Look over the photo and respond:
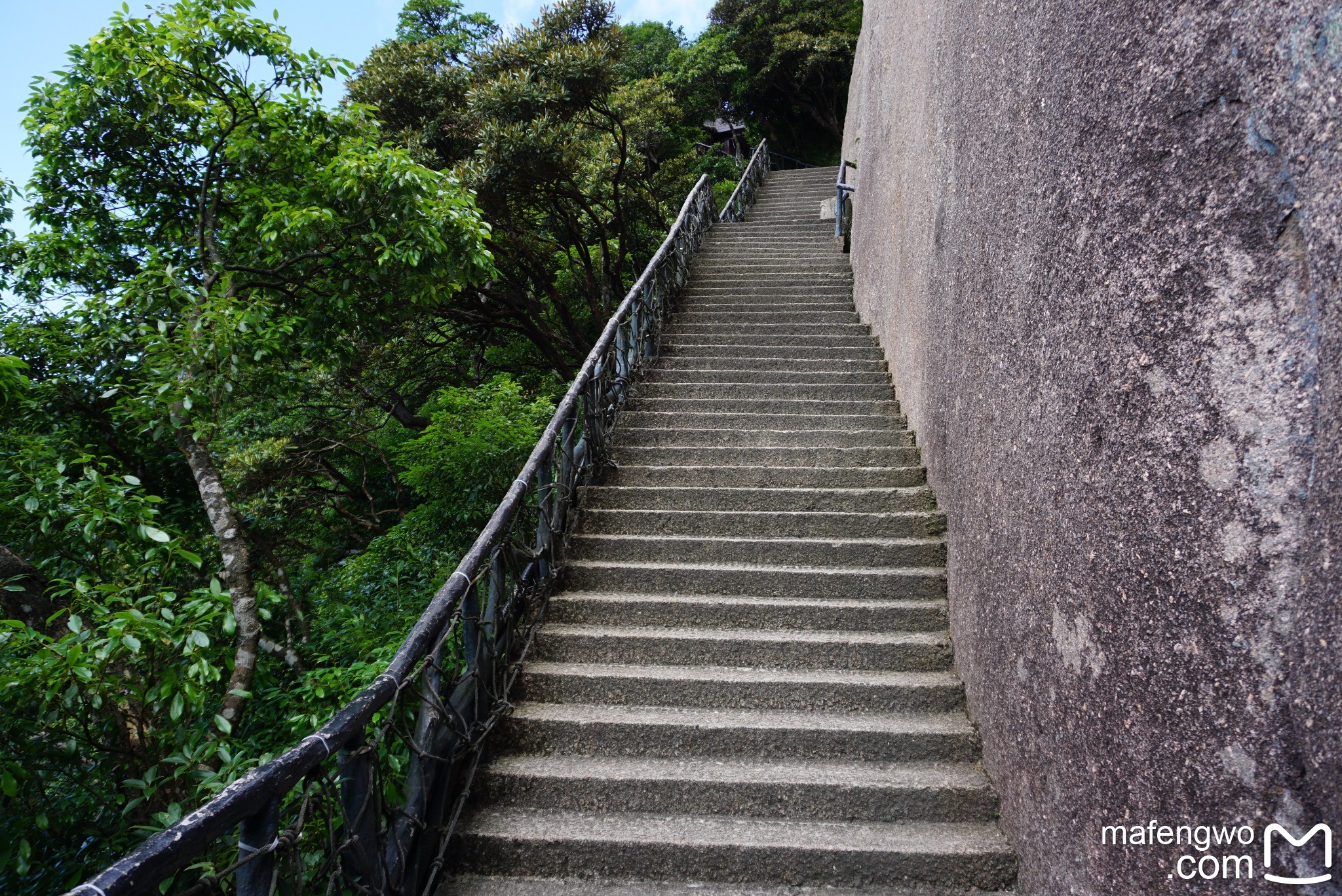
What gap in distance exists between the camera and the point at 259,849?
1.77 m

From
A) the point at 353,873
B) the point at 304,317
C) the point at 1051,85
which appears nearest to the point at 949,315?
the point at 1051,85

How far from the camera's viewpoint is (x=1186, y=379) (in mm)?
1612

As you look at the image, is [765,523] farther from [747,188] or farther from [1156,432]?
[747,188]

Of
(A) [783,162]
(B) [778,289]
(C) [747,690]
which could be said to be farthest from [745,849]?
(A) [783,162]

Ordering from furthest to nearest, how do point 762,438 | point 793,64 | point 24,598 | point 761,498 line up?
point 793,64
point 762,438
point 761,498
point 24,598

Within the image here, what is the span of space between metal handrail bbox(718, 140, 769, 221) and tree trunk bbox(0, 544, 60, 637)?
11277mm

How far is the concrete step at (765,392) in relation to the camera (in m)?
5.71

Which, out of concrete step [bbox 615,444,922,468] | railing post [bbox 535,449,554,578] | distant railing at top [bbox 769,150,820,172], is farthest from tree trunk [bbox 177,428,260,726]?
distant railing at top [bbox 769,150,820,172]

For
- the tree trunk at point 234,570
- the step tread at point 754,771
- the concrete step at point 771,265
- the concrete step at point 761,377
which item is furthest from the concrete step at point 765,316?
the step tread at point 754,771

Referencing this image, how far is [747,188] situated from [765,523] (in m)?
12.6

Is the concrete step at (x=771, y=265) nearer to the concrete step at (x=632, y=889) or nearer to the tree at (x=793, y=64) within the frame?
the concrete step at (x=632, y=889)

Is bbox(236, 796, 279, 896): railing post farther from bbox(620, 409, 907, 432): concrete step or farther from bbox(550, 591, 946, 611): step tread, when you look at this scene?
bbox(620, 409, 907, 432): concrete step

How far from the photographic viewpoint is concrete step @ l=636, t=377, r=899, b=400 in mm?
5707

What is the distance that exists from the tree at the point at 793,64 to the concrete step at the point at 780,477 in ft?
63.5
